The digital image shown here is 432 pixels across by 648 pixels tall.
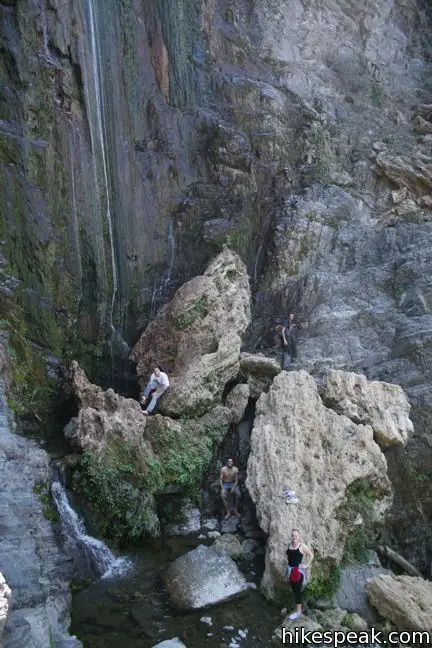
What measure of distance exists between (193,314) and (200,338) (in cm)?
78

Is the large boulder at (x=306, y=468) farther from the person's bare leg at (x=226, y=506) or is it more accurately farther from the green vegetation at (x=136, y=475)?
the green vegetation at (x=136, y=475)

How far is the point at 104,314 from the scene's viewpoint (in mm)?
16203

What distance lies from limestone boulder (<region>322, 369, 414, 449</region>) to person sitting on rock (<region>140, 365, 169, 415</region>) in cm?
405

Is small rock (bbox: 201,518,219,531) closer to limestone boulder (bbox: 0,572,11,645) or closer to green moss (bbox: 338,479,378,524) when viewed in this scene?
green moss (bbox: 338,479,378,524)

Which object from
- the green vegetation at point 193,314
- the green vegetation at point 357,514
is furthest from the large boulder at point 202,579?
the green vegetation at point 193,314

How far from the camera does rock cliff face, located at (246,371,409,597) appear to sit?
10398 millimetres

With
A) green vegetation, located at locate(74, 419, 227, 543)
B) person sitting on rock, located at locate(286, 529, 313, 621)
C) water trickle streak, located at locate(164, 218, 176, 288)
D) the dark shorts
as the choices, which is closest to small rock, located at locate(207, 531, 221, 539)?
the dark shorts

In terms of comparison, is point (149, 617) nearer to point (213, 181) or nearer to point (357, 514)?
point (357, 514)

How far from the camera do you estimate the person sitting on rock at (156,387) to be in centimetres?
1336

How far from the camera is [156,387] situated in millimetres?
13680

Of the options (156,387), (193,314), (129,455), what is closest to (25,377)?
(156,387)

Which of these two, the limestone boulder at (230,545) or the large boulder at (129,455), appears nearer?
the limestone boulder at (230,545)

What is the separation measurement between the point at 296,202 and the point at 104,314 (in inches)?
329

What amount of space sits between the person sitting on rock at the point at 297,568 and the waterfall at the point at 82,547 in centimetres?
325
